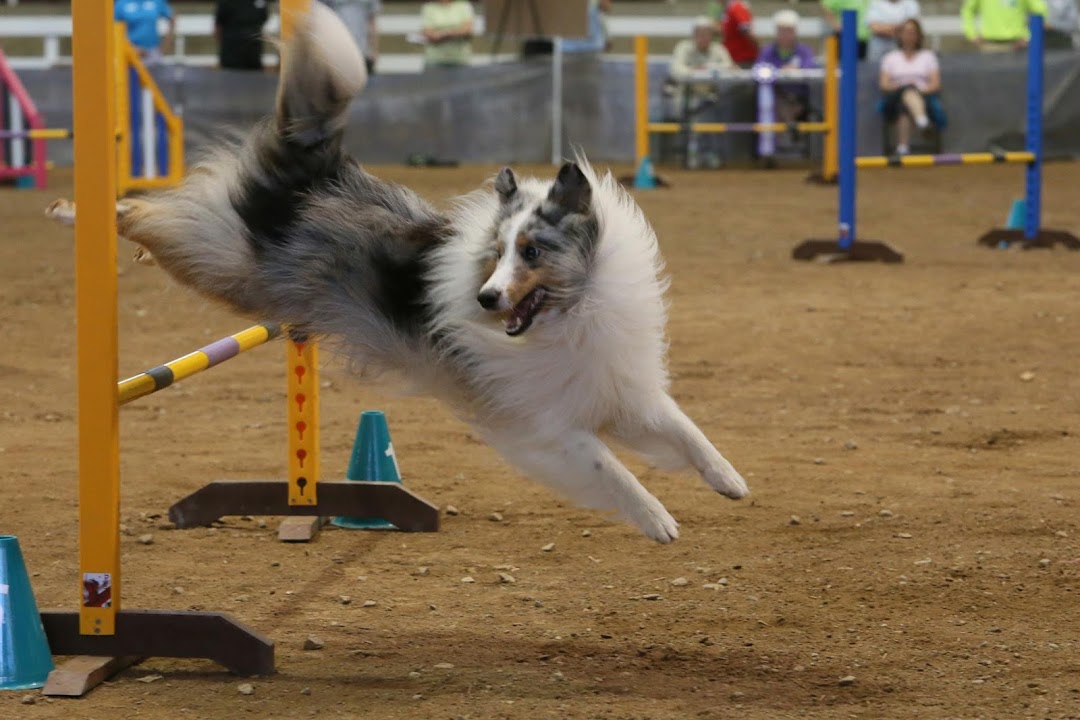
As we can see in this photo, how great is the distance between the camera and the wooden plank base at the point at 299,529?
16.0ft

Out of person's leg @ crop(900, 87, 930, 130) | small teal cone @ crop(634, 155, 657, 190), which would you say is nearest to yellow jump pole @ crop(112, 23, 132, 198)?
small teal cone @ crop(634, 155, 657, 190)

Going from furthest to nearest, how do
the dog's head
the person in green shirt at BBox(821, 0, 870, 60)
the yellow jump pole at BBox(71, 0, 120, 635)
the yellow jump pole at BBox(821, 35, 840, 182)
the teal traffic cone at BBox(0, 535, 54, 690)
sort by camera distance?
the person in green shirt at BBox(821, 0, 870, 60)
the yellow jump pole at BBox(821, 35, 840, 182)
the dog's head
the teal traffic cone at BBox(0, 535, 54, 690)
the yellow jump pole at BBox(71, 0, 120, 635)

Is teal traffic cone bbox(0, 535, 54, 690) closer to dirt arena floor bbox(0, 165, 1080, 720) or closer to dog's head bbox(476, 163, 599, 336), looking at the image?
dirt arena floor bbox(0, 165, 1080, 720)

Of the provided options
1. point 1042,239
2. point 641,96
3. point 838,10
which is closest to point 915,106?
point 838,10

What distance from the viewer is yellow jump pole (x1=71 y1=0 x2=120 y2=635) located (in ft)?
11.2

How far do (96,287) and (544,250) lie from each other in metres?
→ 1.13

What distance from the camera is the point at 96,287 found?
3473 mm

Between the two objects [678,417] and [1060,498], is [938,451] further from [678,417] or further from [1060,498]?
[678,417]

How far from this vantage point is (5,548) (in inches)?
139

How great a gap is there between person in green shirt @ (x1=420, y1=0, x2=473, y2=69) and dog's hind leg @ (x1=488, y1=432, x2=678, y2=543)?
1386cm

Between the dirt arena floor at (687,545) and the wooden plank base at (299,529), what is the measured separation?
5cm

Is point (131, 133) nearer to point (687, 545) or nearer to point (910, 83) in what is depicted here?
point (910, 83)

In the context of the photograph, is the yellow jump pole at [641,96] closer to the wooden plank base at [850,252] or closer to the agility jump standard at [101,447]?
the wooden plank base at [850,252]

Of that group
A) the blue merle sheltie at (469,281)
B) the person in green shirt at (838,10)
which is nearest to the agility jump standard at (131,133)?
the person in green shirt at (838,10)
